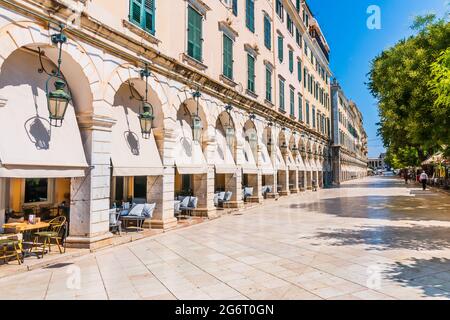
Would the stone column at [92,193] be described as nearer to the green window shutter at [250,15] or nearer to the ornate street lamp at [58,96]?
the ornate street lamp at [58,96]

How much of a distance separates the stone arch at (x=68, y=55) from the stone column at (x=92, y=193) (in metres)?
0.56

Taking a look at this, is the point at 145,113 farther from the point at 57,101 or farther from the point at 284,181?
the point at 284,181

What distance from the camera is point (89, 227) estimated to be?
840 cm

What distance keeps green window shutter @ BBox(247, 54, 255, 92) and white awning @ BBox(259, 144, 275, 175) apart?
150 inches

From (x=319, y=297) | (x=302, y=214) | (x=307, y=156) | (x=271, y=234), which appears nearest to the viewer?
(x=319, y=297)

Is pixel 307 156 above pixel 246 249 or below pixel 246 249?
above

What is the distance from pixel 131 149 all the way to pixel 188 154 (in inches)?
128

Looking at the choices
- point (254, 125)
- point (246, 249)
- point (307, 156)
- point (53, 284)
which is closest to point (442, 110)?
point (254, 125)

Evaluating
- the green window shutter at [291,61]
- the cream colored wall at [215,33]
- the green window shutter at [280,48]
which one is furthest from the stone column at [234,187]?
the green window shutter at [291,61]

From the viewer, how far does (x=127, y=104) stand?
35.2 feet

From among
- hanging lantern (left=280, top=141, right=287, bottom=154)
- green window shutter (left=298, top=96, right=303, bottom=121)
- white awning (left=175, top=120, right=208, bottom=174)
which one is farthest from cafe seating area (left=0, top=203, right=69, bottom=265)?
green window shutter (left=298, top=96, right=303, bottom=121)

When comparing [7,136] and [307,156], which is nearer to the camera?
[7,136]
